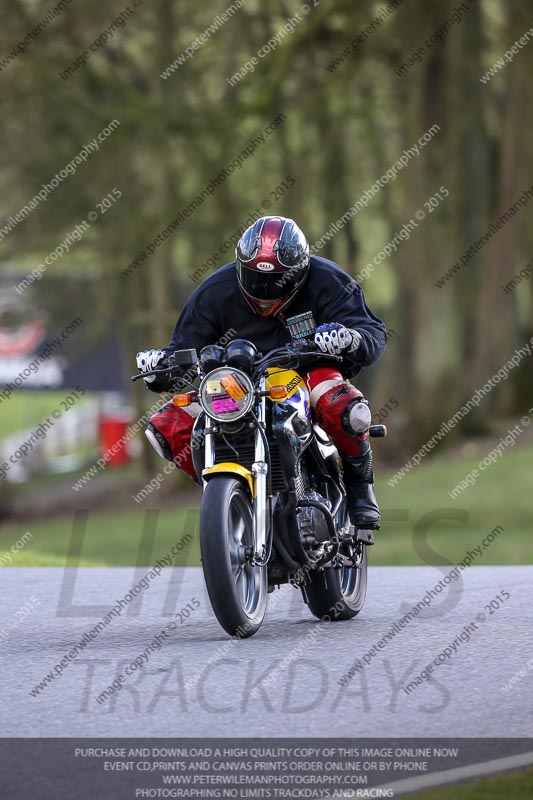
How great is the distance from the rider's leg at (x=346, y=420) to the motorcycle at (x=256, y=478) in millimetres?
78

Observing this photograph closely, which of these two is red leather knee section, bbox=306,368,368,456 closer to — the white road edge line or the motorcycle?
the motorcycle

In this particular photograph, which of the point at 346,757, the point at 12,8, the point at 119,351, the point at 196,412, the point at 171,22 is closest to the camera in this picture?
the point at 346,757

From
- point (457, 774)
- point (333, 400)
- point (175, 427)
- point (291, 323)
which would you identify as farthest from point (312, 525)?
point (457, 774)

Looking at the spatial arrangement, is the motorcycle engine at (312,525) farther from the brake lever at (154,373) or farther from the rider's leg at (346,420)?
the brake lever at (154,373)

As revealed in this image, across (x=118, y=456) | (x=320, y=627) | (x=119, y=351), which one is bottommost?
(x=118, y=456)

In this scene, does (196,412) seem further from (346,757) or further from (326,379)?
(346,757)

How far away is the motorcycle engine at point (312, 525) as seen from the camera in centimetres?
673

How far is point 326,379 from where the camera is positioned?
22.9 ft

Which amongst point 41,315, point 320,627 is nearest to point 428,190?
point 41,315

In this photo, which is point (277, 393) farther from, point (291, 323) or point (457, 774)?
point (457, 774)

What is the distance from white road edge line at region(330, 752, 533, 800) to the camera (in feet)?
13.7

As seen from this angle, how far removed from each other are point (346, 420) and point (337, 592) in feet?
2.87

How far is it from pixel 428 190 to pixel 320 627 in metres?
17.9

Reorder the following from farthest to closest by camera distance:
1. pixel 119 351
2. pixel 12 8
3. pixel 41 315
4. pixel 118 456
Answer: pixel 118 456
pixel 119 351
pixel 41 315
pixel 12 8
